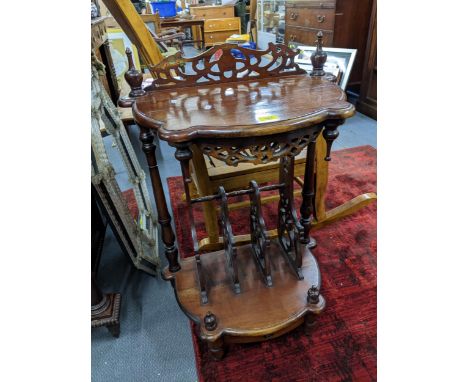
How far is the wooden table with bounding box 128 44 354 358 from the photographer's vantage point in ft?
2.81

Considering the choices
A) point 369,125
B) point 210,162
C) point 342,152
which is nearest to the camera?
point 210,162

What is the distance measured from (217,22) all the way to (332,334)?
250 inches

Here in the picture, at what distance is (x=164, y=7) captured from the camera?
5383 mm

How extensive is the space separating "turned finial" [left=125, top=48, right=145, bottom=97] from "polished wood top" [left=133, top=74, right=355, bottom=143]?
0.11ft

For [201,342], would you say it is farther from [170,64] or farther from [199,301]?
[170,64]

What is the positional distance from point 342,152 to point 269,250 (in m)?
1.43

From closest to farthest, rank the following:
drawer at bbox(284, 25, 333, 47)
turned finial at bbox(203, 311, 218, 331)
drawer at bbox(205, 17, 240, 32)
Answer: turned finial at bbox(203, 311, 218, 331)
drawer at bbox(284, 25, 333, 47)
drawer at bbox(205, 17, 240, 32)

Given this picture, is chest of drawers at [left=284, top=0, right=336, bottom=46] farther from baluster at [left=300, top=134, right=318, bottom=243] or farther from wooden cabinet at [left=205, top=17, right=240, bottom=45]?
wooden cabinet at [left=205, top=17, right=240, bottom=45]

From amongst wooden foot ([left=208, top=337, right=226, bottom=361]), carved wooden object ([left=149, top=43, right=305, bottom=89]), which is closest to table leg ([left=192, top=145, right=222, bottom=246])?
carved wooden object ([left=149, top=43, right=305, bottom=89])

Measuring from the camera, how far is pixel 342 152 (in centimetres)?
254

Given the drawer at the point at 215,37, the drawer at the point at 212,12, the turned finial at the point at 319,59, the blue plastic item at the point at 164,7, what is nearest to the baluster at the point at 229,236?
the turned finial at the point at 319,59

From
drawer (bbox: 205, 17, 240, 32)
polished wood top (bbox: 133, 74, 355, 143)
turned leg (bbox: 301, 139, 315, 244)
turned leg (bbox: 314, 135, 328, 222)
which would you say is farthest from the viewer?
drawer (bbox: 205, 17, 240, 32)

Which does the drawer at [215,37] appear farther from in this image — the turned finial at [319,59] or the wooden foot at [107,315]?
the wooden foot at [107,315]

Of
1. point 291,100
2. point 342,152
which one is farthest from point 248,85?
point 342,152
